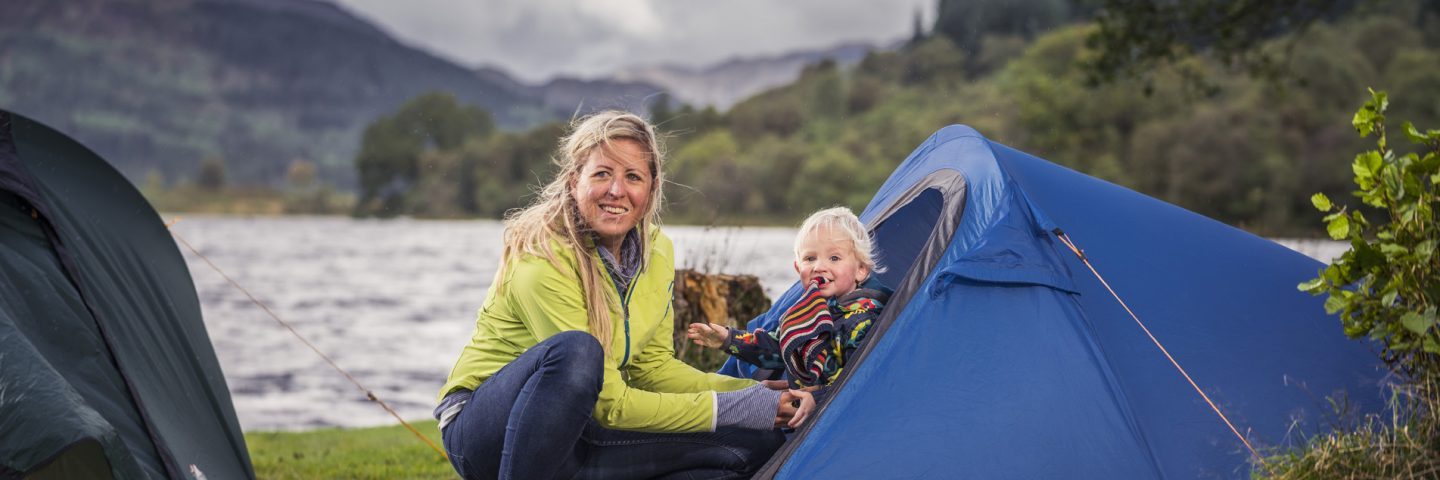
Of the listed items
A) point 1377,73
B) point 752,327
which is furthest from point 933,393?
point 1377,73

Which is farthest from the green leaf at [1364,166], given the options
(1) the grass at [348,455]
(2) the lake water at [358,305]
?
(1) the grass at [348,455]

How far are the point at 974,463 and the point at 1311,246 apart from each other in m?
13.9

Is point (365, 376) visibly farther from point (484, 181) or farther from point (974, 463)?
point (484, 181)

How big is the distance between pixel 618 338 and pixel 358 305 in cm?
3332

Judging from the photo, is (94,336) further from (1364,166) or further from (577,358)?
(1364,166)

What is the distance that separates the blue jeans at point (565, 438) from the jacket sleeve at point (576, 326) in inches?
3.1

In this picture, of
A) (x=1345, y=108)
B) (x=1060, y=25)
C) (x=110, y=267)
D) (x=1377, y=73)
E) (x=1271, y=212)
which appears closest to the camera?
(x=110, y=267)

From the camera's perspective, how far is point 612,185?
3.04 meters

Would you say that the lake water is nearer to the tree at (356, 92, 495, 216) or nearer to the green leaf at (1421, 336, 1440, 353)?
the tree at (356, 92, 495, 216)

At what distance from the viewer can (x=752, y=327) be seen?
14.5 feet

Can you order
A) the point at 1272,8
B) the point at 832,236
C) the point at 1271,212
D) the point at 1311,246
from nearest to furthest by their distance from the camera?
the point at 832,236 → the point at 1272,8 → the point at 1311,246 → the point at 1271,212

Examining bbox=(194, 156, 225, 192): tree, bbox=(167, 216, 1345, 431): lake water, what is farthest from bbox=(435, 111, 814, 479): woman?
bbox=(194, 156, 225, 192): tree

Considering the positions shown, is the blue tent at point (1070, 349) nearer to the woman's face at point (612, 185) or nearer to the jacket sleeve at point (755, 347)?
the jacket sleeve at point (755, 347)

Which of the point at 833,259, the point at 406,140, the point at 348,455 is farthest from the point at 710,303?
the point at 406,140
